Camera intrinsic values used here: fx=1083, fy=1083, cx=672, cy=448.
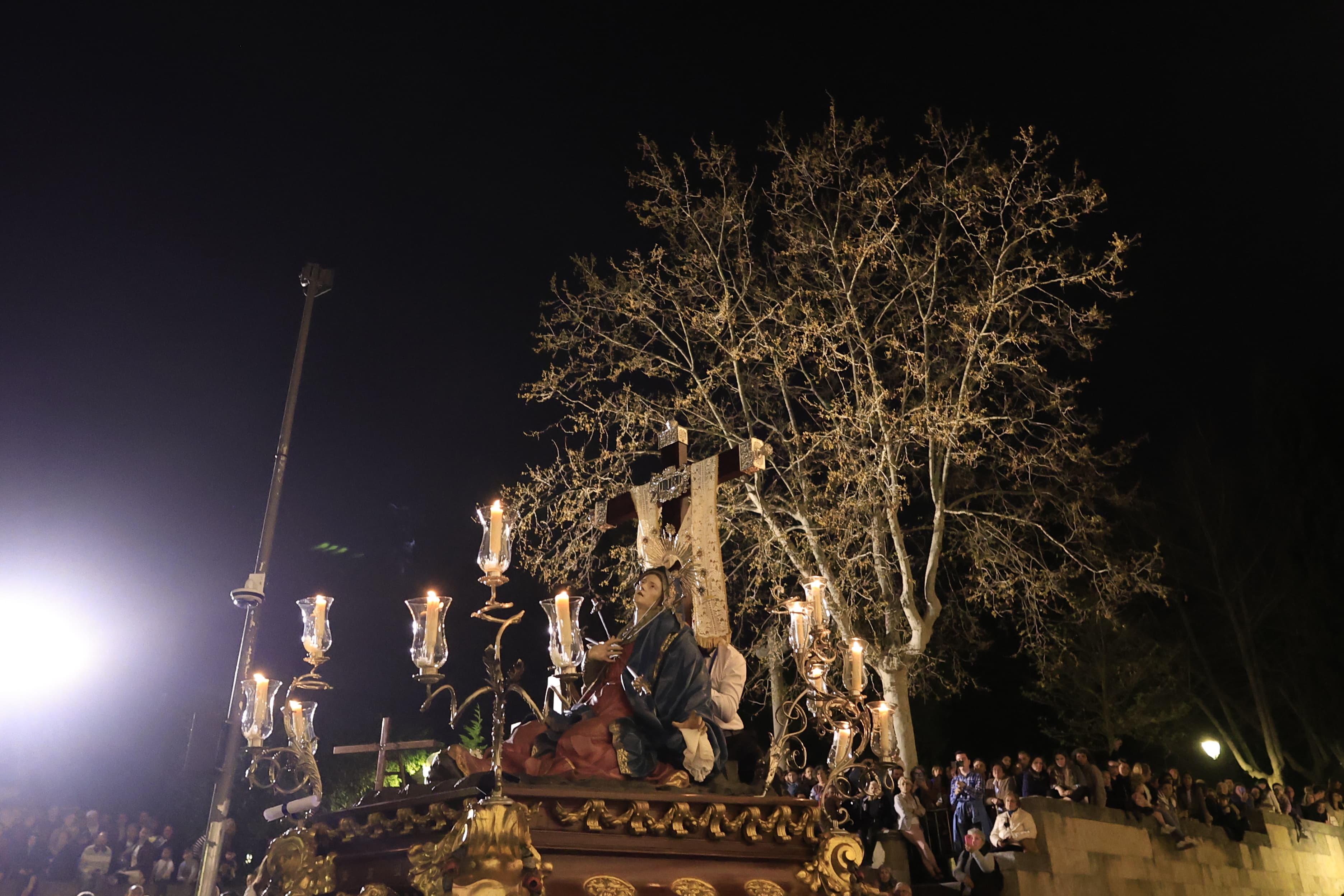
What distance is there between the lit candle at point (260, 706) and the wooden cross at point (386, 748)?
42 cm

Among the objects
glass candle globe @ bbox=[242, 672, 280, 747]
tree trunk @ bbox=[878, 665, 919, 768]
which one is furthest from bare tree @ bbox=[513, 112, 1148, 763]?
glass candle globe @ bbox=[242, 672, 280, 747]

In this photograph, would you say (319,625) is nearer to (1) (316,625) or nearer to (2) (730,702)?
(1) (316,625)

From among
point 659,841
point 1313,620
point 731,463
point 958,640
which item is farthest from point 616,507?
point 1313,620

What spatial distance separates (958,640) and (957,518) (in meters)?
6.59

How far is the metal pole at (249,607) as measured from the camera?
804 centimetres

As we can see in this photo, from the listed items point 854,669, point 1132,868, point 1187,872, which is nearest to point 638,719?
point 854,669

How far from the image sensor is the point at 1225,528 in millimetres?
25188

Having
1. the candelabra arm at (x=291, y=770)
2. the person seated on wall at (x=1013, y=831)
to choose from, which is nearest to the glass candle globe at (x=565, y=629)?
the candelabra arm at (x=291, y=770)

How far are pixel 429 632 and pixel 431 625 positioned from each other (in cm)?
3

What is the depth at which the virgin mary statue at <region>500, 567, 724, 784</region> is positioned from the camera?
Result: 4941 mm

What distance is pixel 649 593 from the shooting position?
602cm

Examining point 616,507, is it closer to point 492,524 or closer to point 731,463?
point 731,463

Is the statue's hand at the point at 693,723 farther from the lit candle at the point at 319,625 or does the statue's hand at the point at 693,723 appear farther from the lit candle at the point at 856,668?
the lit candle at the point at 319,625

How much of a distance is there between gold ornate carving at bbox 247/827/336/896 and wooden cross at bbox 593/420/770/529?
306cm
